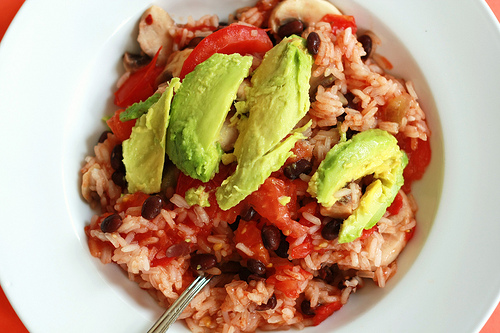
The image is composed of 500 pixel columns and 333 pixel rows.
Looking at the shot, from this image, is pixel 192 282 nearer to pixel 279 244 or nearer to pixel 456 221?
pixel 279 244

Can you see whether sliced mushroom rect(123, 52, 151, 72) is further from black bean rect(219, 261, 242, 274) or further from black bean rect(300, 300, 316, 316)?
black bean rect(300, 300, 316, 316)

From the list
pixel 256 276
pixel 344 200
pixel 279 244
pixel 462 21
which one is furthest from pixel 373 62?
pixel 256 276

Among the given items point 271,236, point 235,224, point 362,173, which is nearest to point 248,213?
point 271,236

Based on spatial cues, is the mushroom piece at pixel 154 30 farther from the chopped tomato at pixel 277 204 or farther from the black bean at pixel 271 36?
the chopped tomato at pixel 277 204

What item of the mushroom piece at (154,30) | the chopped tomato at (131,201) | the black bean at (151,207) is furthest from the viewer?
the mushroom piece at (154,30)

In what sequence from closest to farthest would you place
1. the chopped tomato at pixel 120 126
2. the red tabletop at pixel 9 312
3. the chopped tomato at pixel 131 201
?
the chopped tomato at pixel 131 201 < the chopped tomato at pixel 120 126 < the red tabletop at pixel 9 312

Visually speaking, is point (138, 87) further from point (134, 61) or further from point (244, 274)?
point (244, 274)

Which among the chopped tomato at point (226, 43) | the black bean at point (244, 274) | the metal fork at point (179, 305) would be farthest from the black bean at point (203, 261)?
the chopped tomato at point (226, 43)

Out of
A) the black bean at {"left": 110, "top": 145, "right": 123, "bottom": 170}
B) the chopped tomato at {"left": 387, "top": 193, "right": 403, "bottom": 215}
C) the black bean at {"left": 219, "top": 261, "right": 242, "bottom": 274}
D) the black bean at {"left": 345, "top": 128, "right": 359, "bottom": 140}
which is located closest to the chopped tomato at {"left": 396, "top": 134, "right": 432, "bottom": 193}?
the chopped tomato at {"left": 387, "top": 193, "right": 403, "bottom": 215}
